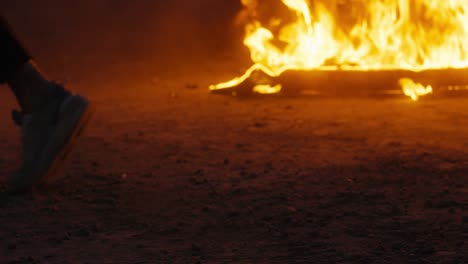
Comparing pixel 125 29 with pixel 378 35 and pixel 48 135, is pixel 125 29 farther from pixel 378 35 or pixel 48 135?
pixel 48 135

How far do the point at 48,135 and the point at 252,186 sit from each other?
1130mm

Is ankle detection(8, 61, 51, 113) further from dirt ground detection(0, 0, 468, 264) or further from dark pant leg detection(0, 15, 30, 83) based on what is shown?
dirt ground detection(0, 0, 468, 264)

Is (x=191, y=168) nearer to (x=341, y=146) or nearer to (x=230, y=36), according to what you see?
(x=341, y=146)

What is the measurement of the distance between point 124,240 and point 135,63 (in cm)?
630

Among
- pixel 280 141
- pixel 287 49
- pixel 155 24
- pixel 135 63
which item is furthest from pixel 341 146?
pixel 155 24

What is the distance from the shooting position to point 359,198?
4445mm

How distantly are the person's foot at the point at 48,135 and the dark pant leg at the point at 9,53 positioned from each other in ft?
0.78

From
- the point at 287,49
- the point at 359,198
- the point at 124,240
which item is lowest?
the point at 124,240

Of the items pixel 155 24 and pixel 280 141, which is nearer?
pixel 280 141

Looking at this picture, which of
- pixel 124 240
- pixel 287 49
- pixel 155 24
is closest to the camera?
pixel 124 240

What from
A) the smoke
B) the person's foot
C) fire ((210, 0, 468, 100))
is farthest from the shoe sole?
the smoke

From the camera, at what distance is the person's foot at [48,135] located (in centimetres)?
461

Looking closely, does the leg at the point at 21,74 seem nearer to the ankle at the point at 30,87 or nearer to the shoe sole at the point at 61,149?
the ankle at the point at 30,87

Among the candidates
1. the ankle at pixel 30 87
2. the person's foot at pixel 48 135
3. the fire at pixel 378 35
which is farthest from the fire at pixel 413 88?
the ankle at pixel 30 87
